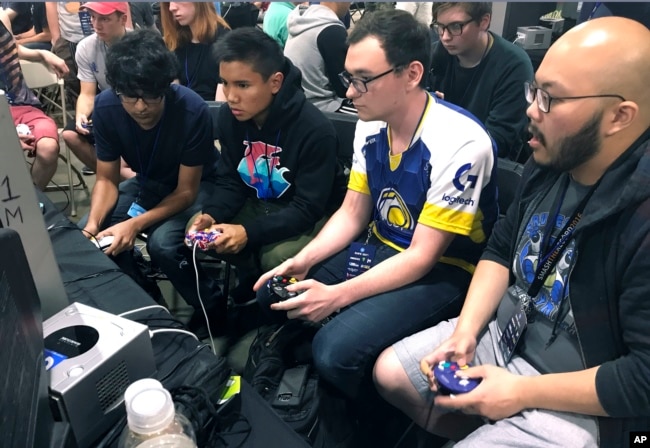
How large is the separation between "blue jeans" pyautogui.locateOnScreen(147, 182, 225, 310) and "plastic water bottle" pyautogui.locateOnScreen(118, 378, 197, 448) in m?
1.14

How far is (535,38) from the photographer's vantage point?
132 inches

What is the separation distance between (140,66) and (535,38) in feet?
8.66

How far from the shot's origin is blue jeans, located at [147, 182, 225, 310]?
1890 millimetres

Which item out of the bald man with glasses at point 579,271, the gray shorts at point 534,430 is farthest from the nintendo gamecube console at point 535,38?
the gray shorts at point 534,430

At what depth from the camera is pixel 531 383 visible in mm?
1055

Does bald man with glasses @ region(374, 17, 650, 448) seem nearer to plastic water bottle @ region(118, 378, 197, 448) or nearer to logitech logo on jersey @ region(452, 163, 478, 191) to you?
logitech logo on jersey @ region(452, 163, 478, 191)

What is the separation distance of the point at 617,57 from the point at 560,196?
1.01ft

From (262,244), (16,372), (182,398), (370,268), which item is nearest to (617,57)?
(370,268)

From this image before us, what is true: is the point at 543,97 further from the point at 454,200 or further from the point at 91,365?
the point at 91,365

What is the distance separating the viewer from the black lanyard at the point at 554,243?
1084mm

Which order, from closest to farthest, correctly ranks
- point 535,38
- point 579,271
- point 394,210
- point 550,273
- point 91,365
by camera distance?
1. point 91,365
2. point 579,271
3. point 550,273
4. point 394,210
5. point 535,38

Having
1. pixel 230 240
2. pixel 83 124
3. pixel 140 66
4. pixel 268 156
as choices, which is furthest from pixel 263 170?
pixel 83 124

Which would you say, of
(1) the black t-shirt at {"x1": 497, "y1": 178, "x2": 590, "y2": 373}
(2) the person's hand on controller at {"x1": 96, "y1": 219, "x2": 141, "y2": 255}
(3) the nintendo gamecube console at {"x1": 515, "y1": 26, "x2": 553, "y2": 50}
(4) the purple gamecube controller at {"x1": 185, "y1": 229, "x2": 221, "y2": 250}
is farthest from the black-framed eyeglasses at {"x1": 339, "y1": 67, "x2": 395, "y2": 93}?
(3) the nintendo gamecube console at {"x1": 515, "y1": 26, "x2": 553, "y2": 50}

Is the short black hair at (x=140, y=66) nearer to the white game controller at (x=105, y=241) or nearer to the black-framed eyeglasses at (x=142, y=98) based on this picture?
the black-framed eyeglasses at (x=142, y=98)
